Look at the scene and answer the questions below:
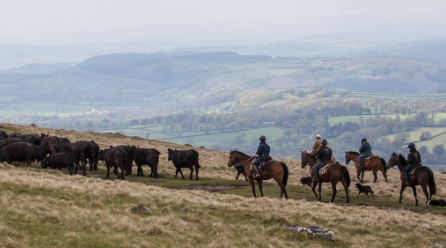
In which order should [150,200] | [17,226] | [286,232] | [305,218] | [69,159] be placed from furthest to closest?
1. [69,159]
2. [150,200]
3. [305,218]
4. [286,232]
5. [17,226]

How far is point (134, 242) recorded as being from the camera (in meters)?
12.8

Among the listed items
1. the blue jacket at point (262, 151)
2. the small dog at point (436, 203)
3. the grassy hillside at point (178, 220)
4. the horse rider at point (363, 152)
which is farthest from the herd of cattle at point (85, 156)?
the small dog at point (436, 203)

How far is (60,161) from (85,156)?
211 cm

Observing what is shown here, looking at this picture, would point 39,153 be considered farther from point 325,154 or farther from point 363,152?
point 363,152

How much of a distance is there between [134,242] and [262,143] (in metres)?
11.2

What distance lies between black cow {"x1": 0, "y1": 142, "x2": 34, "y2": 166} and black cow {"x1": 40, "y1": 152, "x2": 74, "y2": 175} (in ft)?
4.27

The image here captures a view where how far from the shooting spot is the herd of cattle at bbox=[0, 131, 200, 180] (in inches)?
1085

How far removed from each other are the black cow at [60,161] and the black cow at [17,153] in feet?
4.27

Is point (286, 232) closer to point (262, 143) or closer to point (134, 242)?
point (134, 242)

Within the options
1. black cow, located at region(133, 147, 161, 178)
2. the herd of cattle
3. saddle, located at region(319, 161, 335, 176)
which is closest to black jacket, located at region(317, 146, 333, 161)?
saddle, located at region(319, 161, 335, 176)

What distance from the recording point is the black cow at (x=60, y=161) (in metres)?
27.6

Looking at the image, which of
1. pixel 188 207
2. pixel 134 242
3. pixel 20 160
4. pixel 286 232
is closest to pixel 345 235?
pixel 286 232

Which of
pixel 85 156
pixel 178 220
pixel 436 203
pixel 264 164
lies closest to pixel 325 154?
pixel 264 164

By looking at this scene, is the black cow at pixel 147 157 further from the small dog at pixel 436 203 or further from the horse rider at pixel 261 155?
the small dog at pixel 436 203
